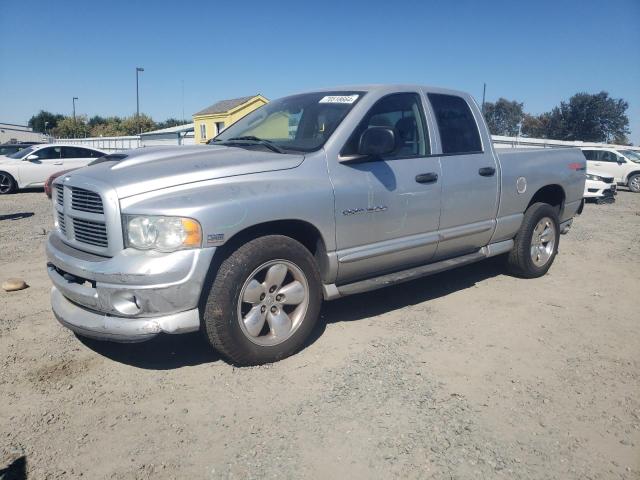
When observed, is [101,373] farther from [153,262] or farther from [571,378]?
[571,378]

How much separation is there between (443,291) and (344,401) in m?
2.51

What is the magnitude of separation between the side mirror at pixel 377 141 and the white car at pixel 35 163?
13897mm

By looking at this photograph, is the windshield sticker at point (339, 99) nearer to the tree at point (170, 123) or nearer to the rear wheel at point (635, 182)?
the rear wheel at point (635, 182)

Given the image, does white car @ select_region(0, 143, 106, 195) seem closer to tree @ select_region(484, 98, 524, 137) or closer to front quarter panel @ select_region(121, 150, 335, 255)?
front quarter panel @ select_region(121, 150, 335, 255)

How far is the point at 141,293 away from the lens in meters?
2.92

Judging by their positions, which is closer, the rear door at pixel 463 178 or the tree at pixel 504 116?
the rear door at pixel 463 178

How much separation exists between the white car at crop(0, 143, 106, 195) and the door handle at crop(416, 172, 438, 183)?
1383cm

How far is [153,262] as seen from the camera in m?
2.91

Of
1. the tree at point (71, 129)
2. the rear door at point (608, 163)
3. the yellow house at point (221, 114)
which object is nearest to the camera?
the rear door at point (608, 163)

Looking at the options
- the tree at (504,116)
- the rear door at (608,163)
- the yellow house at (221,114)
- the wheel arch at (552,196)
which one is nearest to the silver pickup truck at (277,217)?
the wheel arch at (552,196)

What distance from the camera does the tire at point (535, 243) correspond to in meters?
5.31

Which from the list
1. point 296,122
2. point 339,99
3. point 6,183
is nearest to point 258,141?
point 296,122

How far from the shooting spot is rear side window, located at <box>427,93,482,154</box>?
14.8 feet

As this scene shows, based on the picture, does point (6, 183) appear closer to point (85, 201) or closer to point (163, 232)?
point (85, 201)
